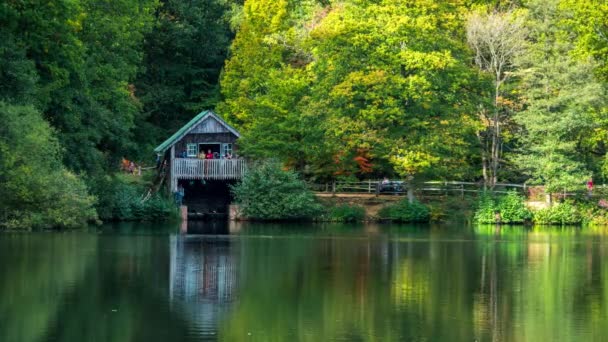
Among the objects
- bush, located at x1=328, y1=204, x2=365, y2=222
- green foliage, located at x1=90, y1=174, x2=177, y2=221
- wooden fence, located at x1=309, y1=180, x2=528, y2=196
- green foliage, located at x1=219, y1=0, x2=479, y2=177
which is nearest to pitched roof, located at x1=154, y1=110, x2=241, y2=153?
green foliage, located at x1=219, y1=0, x2=479, y2=177

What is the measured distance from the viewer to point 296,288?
2686 centimetres

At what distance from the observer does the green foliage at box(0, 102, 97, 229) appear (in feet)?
134

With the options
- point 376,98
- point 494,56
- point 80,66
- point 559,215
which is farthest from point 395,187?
point 80,66

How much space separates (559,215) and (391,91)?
963 centimetres

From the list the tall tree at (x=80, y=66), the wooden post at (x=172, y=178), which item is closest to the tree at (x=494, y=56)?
the wooden post at (x=172, y=178)

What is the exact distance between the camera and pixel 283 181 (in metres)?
55.0

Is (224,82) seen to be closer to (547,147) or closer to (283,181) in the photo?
(283,181)

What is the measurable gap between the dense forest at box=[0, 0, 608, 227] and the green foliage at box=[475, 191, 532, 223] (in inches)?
62.4

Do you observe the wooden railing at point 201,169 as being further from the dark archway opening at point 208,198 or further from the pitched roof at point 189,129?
the dark archway opening at point 208,198

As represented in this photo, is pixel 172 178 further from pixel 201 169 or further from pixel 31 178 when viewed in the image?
pixel 31 178

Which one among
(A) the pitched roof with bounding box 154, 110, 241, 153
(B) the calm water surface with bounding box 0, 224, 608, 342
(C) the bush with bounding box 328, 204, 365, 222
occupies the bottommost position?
(B) the calm water surface with bounding box 0, 224, 608, 342

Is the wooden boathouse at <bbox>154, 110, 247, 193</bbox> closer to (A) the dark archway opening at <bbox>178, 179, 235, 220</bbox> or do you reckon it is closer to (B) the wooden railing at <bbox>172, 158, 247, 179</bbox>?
(B) the wooden railing at <bbox>172, 158, 247, 179</bbox>

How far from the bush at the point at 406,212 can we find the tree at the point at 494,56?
5060 millimetres

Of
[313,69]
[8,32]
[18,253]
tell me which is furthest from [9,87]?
[313,69]
